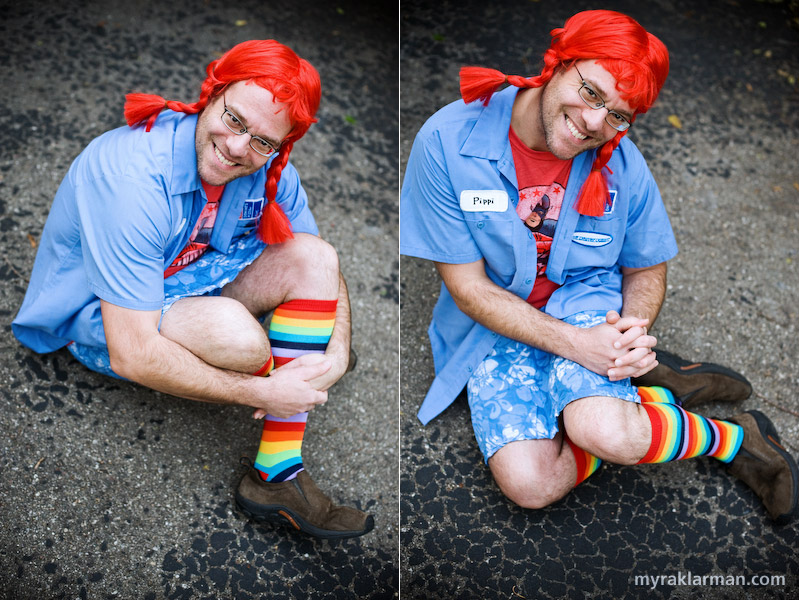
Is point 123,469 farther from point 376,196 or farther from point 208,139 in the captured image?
point 376,196

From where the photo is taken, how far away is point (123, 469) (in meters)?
1.94

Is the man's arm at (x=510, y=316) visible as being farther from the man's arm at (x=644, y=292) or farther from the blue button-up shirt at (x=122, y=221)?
the blue button-up shirt at (x=122, y=221)

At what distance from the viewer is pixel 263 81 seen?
5.06 ft

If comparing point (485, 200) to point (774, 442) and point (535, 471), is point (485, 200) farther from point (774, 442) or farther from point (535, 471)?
point (774, 442)

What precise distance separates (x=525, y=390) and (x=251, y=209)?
0.93m

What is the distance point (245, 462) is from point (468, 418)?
0.71 meters

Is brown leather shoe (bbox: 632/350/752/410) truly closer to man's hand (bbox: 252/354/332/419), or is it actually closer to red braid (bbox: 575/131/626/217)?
red braid (bbox: 575/131/626/217)

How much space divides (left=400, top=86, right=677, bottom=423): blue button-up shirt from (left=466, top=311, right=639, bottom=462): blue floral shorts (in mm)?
51

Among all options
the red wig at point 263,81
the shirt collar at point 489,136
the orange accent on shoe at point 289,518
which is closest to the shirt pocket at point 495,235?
the shirt collar at point 489,136

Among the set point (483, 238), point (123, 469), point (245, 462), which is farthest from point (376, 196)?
point (123, 469)

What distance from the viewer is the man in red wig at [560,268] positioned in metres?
1.69

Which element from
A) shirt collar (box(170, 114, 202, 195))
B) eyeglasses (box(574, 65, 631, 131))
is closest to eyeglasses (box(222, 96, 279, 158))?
shirt collar (box(170, 114, 202, 195))

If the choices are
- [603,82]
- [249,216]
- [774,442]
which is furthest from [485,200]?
[774,442]

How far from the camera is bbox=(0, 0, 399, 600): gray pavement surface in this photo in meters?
1.82
